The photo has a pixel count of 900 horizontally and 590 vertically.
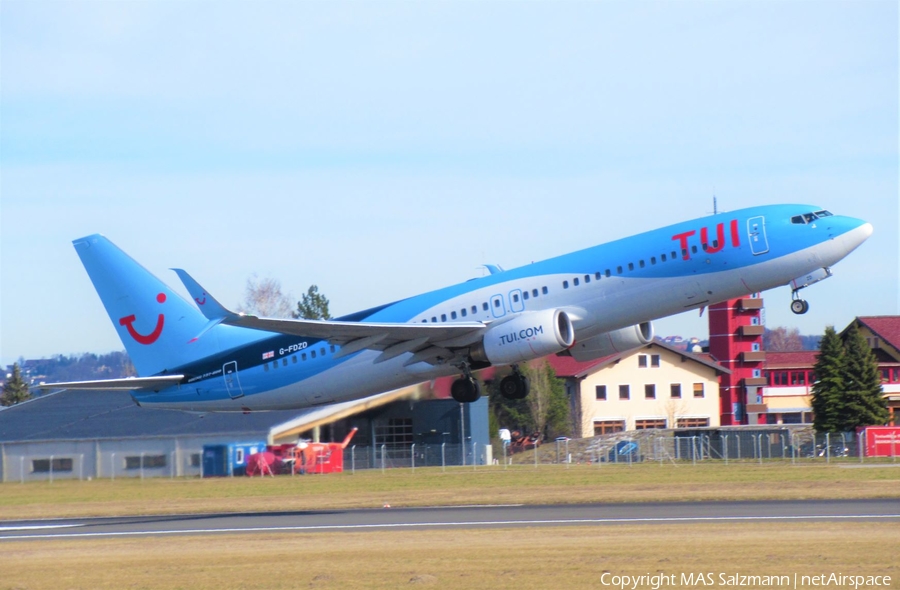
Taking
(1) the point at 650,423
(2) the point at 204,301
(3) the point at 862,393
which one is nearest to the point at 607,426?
(1) the point at 650,423

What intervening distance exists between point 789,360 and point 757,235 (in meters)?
98.0

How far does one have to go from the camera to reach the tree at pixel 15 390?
99812 millimetres

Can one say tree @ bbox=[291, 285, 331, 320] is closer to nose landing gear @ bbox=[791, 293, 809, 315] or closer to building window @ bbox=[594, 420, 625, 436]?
building window @ bbox=[594, 420, 625, 436]

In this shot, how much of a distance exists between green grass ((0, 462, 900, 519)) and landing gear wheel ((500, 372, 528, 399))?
3.20m

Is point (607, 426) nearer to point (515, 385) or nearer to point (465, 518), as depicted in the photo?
point (515, 385)

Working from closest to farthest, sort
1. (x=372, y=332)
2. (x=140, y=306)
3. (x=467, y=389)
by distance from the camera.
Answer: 1. (x=372, y=332)
2. (x=467, y=389)
3. (x=140, y=306)

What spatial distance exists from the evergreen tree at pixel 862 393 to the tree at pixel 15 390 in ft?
225

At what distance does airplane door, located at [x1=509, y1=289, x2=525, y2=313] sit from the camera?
107 feet

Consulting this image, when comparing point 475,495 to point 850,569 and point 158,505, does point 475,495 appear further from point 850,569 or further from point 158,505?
point 850,569

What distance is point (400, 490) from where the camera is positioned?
39.9 metres

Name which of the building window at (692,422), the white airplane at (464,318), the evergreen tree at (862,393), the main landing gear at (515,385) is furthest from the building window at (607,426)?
the main landing gear at (515,385)

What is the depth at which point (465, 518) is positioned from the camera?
2888 centimetres

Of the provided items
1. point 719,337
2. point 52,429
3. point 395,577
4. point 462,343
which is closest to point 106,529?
point 462,343

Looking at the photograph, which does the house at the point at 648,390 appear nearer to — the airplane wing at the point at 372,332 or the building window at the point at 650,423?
the building window at the point at 650,423
